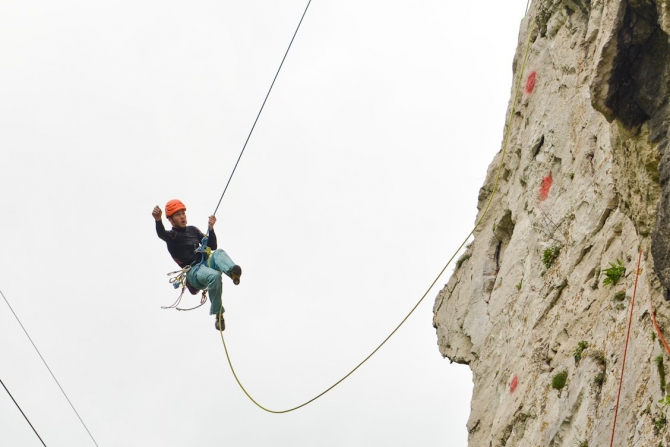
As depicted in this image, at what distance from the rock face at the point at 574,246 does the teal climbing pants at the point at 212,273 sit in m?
3.75

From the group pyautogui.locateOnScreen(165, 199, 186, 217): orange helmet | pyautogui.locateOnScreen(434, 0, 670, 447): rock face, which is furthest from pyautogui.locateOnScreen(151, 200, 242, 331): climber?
pyautogui.locateOnScreen(434, 0, 670, 447): rock face

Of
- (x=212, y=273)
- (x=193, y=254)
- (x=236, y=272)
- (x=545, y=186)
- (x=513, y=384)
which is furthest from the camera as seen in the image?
(x=193, y=254)

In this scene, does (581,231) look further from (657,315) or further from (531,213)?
(657,315)

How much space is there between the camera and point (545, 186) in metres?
13.2

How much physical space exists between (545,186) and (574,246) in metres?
1.60

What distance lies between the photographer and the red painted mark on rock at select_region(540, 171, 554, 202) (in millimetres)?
13038

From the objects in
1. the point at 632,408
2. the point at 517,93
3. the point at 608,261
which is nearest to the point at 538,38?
the point at 517,93

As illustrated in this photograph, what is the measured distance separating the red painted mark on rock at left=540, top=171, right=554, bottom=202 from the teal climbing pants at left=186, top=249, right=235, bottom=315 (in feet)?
14.3

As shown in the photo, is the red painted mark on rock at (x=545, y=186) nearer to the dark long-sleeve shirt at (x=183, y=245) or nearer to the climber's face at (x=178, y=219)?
the dark long-sleeve shirt at (x=183, y=245)

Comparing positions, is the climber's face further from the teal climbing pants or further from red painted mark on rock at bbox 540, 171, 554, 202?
red painted mark on rock at bbox 540, 171, 554, 202

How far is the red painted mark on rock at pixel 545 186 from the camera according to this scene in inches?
513

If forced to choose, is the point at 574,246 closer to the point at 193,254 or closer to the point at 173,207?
the point at 193,254

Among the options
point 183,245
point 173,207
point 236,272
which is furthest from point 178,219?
point 236,272

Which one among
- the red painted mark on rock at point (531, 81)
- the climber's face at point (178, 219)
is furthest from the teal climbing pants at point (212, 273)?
the red painted mark on rock at point (531, 81)
